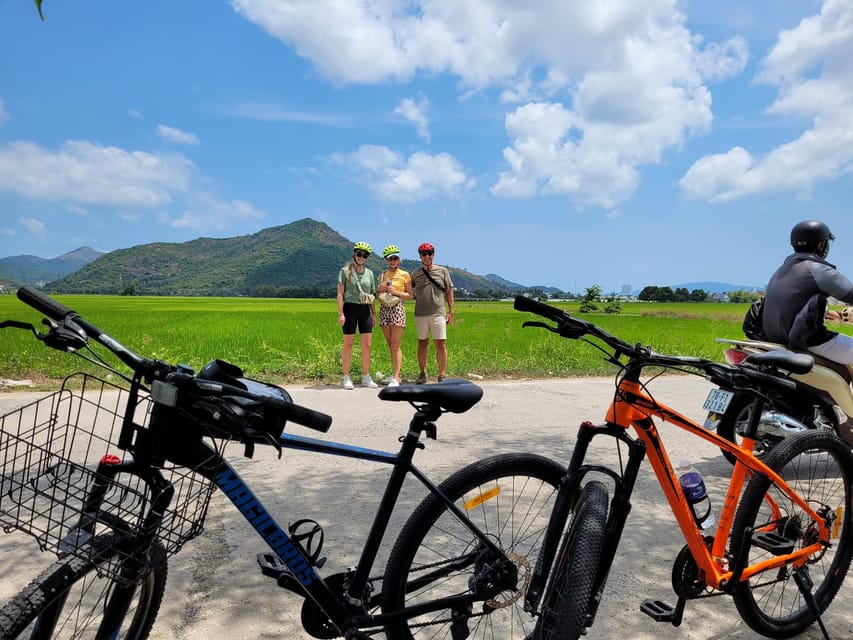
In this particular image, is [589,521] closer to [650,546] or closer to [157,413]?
[157,413]

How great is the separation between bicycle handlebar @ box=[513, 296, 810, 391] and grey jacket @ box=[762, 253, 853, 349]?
2.37m

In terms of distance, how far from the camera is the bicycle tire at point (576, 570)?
72.2 inches

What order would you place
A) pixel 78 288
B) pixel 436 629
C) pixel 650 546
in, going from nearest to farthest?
pixel 436 629 < pixel 650 546 < pixel 78 288

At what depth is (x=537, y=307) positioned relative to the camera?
198cm

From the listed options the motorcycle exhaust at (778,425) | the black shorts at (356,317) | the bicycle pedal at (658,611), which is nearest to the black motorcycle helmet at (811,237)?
the motorcycle exhaust at (778,425)

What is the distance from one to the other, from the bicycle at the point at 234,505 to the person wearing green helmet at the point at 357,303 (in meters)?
5.67

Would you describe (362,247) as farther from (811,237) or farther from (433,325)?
(811,237)

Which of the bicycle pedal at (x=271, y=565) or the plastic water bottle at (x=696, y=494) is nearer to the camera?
the bicycle pedal at (x=271, y=565)

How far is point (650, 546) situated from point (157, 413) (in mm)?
2713

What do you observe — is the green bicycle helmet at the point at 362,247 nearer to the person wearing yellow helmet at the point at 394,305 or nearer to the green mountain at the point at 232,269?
the person wearing yellow helmet at the point at 394,305

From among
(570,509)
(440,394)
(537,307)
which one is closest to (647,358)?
(537,307)

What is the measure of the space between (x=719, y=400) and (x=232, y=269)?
144698 mm

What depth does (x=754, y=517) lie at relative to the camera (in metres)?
2.36

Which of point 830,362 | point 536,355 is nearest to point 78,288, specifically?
point 536,355
